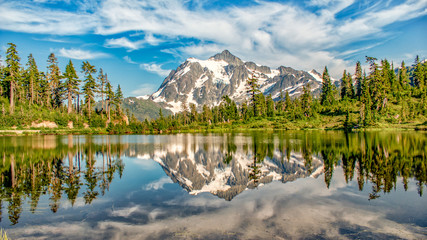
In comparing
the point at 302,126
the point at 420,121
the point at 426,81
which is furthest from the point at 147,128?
the point at 426,81

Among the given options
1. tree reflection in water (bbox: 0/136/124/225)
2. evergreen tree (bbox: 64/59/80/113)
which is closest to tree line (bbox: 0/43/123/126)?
evergreen tree (bbox: 64/59/80/113)

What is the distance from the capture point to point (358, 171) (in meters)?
16.9

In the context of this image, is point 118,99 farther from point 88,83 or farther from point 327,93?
point 327,93

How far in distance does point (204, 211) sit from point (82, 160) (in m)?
17.6

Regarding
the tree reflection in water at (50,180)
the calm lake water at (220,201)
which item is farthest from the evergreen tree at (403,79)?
the tree reflection in water at (50,180)

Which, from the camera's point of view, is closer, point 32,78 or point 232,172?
point 232,172

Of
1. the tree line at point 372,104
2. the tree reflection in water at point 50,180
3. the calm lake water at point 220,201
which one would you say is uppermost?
the tree line at point 372,104

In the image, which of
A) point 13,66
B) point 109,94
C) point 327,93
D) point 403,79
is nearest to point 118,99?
point 109,94

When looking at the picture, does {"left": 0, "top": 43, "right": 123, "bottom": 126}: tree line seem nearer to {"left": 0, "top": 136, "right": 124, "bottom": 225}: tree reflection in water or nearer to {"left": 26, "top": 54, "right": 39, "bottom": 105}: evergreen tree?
{"left": 26, "top": 54, "right": 39, "bottom": 105}: evergreen tree

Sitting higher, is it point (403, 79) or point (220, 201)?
point (403, 79)

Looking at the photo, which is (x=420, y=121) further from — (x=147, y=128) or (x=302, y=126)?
(x=147, y=128)

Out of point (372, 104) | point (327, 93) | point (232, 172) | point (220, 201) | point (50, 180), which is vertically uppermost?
point (327, 93)

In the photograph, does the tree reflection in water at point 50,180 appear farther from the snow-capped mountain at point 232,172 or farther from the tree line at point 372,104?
the tree line at point 372,104

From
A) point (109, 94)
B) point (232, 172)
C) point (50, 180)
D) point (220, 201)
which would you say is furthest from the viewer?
point (109, 94)
